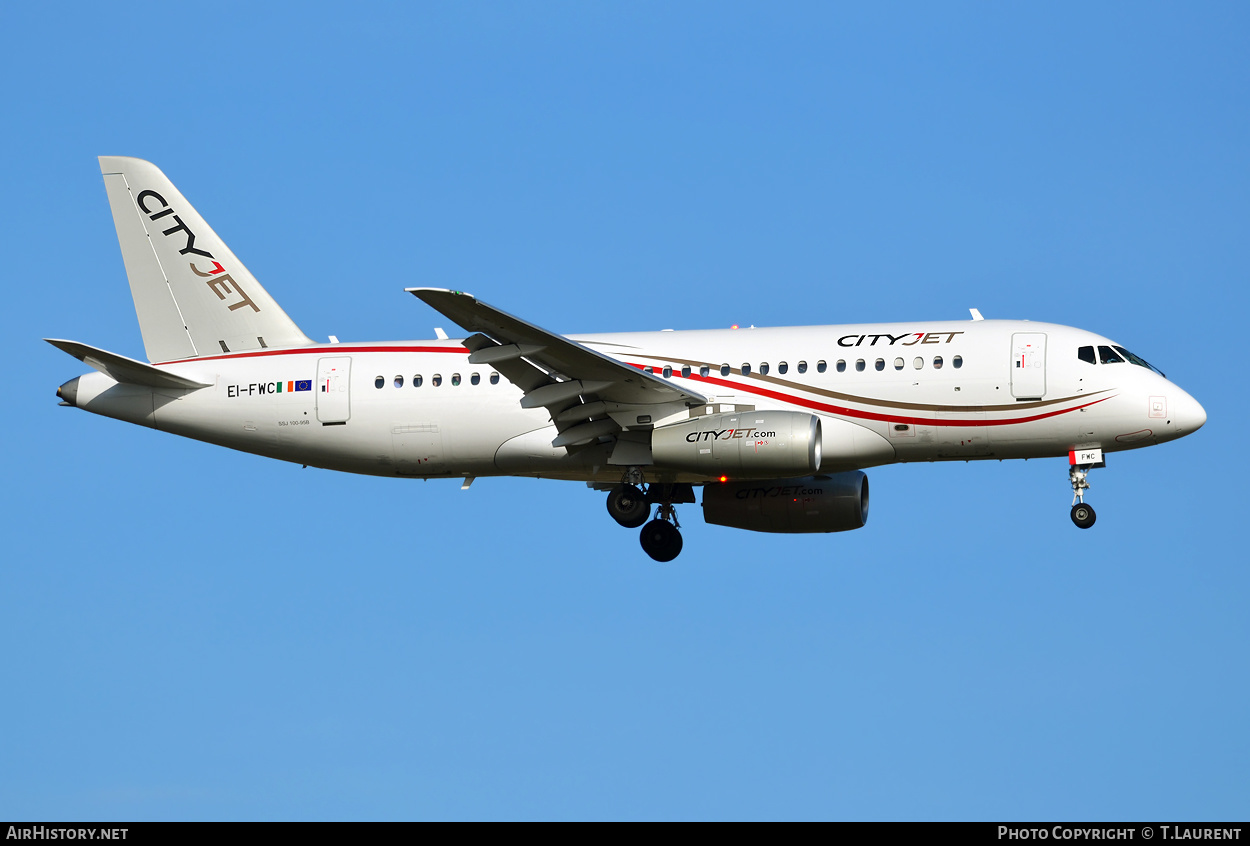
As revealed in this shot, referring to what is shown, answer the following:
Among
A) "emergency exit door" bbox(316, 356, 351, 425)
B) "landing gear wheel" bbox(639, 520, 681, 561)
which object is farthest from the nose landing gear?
"emergency exit door" bbox(316, 356, 351, 425)

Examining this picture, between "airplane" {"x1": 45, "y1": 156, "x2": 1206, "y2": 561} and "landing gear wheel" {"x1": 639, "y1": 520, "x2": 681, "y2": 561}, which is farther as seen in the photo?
"landing gear wheel" {"x1": 639, "y1": 520, "x2": 681, "y2": 561}

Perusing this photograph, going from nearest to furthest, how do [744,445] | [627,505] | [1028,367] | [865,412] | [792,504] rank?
[744,445] → [1028,367] → [865,412] → [627,505] → [792,504]

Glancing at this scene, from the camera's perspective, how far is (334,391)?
37156 mm

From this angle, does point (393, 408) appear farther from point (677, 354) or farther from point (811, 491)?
point (811, 491)

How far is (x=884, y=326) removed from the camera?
1388 inches

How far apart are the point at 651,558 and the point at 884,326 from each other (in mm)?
8259

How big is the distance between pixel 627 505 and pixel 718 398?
146 inches

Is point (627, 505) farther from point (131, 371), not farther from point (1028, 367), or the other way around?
point (131, 371)

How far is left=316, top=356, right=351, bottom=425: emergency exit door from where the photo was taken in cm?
3700

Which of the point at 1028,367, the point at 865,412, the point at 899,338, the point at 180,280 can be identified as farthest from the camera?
the point at 180,280

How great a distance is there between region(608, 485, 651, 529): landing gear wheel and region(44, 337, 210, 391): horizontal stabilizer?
10676mm

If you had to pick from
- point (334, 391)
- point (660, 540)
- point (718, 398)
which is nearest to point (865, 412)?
point (718, 398)

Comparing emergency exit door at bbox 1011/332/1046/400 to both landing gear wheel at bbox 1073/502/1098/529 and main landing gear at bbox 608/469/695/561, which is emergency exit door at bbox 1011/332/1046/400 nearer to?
landing gear wheel at bbox 1073/502/1098/529
